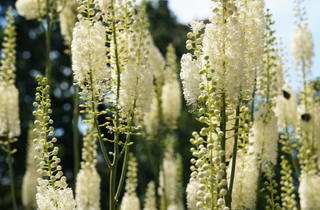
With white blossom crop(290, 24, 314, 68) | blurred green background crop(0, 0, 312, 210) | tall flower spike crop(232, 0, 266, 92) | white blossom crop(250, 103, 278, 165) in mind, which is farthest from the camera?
blurred green background crop(0, 0, 312, 210)

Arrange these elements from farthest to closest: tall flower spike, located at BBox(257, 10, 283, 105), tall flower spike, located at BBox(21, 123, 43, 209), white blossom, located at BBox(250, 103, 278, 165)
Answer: tall flower spike, located at BBox(21, 123, 43, 209) → tall flower spike, located at BBox(257, 10, 283, 105) → white blossom, located at BBox(250, 103, 278, 165)

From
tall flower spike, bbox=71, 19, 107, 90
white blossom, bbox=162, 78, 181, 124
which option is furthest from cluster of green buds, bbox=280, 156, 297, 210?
white blossom, bbox=162, 78, 181, 124

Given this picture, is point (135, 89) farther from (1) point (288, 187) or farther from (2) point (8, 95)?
(2) point (8, 95)

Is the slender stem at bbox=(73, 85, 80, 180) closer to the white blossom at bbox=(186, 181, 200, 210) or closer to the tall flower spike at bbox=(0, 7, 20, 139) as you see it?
the tall flower spike at bbox=(0, 7, 20, 139)

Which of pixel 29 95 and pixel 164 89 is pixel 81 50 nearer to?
pixel 164 89

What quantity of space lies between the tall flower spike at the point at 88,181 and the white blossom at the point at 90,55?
1.25m

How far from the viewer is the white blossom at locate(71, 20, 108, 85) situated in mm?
1421

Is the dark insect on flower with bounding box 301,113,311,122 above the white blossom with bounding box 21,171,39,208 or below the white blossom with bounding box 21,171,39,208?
above

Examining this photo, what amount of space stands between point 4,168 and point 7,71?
21.1ft

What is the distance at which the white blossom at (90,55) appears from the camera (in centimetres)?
142

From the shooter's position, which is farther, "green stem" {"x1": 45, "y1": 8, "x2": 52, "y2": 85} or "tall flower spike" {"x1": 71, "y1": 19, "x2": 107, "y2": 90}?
"green stem" {"x1": 45, "y1": 8, "x2": 52, "y2": 85}

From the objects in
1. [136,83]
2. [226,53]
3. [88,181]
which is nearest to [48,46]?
[88,181]

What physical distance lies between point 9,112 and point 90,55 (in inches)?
73.5

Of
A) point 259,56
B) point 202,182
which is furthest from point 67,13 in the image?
point 202,182
